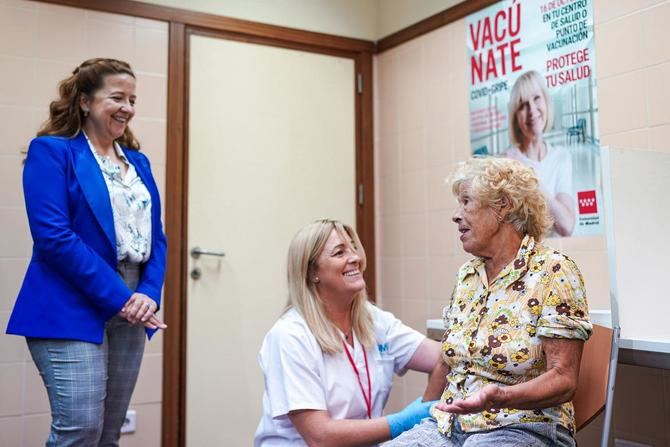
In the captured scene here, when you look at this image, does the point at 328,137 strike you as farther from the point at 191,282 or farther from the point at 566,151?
the point at 566,151

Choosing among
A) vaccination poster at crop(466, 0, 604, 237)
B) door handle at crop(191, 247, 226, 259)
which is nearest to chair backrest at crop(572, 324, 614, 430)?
vaccination poster at crop(466, 0, 604, 237)

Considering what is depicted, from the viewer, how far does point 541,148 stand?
2.79 m

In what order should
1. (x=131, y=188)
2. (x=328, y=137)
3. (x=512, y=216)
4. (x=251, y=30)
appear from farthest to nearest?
(x=328, y=137), (x=251, y=30), (x=131, y=188), (x=512, y=216)

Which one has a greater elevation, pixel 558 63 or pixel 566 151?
pixel 558 63

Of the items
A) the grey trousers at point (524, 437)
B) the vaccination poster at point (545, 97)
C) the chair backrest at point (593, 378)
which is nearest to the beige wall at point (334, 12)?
the vaccination poster at point (545, 97)

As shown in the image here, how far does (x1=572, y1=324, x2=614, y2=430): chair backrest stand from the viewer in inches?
62.8

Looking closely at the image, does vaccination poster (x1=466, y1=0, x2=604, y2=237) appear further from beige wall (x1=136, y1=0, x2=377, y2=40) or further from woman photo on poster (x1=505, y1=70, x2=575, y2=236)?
beige wall (x1=136, y1=0, x2=377, y2=40)

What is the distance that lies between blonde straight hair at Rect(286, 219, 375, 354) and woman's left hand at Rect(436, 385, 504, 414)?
0.60 meters

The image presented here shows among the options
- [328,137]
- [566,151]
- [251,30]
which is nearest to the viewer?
[566,151]

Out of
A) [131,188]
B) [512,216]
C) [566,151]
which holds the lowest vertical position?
[512,216]

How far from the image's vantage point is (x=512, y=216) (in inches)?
66.9

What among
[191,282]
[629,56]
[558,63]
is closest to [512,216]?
[629,56]

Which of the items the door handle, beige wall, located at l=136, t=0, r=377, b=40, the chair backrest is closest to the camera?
the chair backrest

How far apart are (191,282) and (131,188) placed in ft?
3.38
